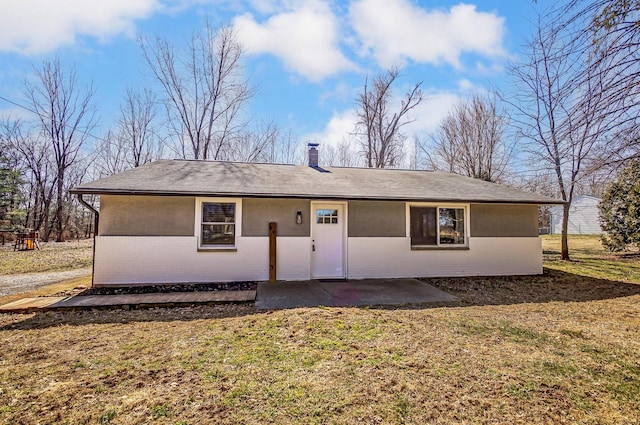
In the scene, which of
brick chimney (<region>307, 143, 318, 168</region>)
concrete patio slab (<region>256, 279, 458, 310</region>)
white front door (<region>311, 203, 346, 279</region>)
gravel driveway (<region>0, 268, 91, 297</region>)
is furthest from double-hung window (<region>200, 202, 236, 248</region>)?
brick chimney (<region>307, 143, 318, 168</region>)

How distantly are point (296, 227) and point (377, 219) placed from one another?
232 cm

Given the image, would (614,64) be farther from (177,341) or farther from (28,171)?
(28,171)

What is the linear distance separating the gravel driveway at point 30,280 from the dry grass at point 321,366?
2.89 metres

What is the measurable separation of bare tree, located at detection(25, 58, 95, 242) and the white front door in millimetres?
20335

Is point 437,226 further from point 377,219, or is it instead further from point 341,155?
point 341,155

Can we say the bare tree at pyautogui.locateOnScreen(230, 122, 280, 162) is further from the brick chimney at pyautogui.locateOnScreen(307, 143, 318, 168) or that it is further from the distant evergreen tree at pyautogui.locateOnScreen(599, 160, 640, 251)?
the distant evergreen tree at pyautogui.locateOnScreen(599, 160, 640, 251)

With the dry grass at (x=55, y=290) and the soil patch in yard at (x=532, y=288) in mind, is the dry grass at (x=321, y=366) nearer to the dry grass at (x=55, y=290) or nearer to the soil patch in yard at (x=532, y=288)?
the soil patch in yard at (x=532, y=288)

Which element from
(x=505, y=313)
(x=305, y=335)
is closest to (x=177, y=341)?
(x=305, y=335)

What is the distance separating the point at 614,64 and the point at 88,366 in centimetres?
673

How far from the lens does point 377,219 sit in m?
8.62

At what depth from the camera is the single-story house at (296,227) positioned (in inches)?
293

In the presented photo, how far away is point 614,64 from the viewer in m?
3.33

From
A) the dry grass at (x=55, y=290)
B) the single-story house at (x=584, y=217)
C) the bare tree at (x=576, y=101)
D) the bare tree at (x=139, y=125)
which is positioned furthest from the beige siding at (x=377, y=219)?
the single-story house at (x=584, y=217)

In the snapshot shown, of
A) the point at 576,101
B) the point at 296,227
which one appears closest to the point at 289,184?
the point at 296,227
